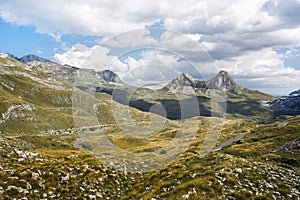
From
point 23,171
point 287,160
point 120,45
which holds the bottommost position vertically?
point 287,160

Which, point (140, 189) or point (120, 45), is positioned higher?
point (120, 45)

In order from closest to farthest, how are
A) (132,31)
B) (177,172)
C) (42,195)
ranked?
(42,195) < (177,172) < (132,31)

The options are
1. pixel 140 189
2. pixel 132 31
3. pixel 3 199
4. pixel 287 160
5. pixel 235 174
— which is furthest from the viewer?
pixel 132 31

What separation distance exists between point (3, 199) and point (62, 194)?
196 inches

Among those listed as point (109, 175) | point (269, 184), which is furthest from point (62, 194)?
point (269, 184)

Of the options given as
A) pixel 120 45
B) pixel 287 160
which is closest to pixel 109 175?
pixel 120 45

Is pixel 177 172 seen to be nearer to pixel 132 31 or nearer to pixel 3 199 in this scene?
pixel 3 199

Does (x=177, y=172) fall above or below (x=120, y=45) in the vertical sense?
below

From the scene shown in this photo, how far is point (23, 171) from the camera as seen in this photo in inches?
949

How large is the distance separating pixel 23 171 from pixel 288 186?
82.5 feet

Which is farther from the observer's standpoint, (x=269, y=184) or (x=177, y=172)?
(x=177, y=172)

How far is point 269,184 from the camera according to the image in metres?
22.4

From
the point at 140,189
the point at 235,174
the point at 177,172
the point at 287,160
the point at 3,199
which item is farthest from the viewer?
the point at 287,160

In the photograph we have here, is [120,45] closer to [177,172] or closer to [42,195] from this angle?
[177,172]
